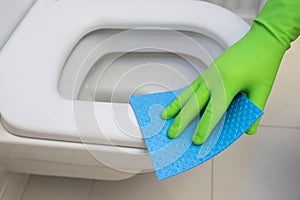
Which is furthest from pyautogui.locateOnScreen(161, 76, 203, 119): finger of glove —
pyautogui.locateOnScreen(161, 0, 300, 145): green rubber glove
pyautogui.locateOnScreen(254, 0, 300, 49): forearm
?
pyautogui.locateOnScreen(254, 0, 300, 49): forearm

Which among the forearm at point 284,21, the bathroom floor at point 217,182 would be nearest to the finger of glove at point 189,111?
the forearm at point 284,21

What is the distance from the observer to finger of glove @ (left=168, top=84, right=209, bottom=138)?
577 millimetres

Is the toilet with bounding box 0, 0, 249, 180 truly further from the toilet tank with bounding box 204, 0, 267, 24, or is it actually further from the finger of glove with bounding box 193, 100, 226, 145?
the toilet tank with bounding box 204, 0, 267, 24

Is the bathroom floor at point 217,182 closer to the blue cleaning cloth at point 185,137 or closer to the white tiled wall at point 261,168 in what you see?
the white tiled wall at point 261,168

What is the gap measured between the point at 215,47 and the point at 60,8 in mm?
337

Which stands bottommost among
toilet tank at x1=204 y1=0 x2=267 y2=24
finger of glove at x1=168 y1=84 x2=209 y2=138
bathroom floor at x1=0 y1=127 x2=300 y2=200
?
bathroom floor at x1=0 y1=127 x2=300 y2=200

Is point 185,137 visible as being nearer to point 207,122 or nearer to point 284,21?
point 207,122

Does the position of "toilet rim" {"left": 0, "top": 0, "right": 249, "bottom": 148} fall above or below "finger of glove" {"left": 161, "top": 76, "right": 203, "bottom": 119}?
above

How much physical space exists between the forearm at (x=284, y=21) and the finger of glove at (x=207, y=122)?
187 mm

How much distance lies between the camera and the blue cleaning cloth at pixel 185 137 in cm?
56

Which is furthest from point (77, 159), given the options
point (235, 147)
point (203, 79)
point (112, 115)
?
point (235, 147)

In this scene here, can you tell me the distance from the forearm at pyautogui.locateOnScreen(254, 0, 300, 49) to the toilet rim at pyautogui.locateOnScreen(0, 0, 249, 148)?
0.05 m

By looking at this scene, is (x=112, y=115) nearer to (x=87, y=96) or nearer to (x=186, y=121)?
(x=186, y=121)

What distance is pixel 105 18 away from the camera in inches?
29.6
